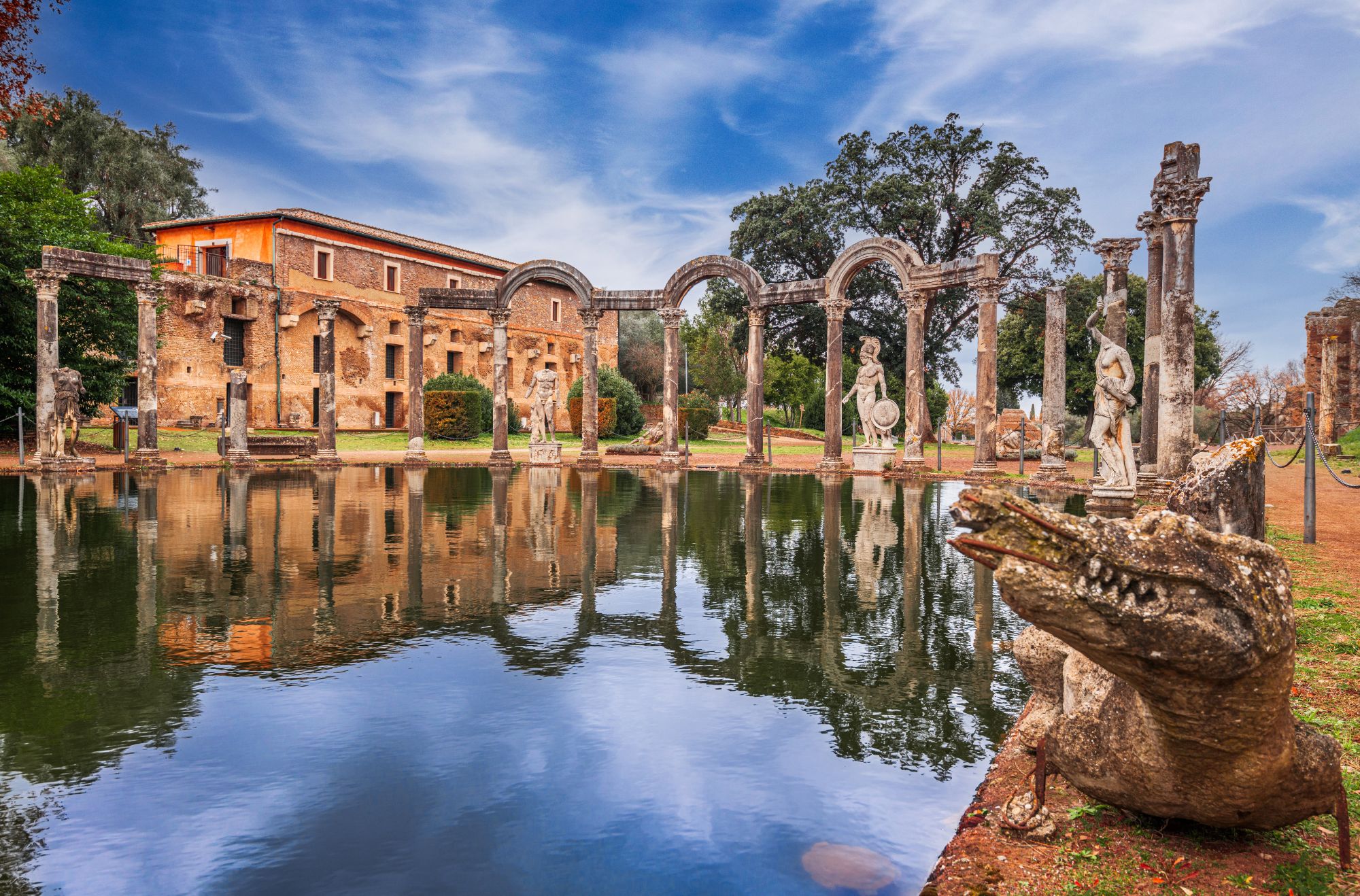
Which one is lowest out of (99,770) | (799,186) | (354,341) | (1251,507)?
(99,770)

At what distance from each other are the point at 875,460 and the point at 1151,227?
28.4 ft

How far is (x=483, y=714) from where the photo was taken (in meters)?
4.18

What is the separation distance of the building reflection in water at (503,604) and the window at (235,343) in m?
27.2

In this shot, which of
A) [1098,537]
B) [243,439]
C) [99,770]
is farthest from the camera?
[243,439]

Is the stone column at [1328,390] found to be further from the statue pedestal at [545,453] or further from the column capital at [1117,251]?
the statue pedestal at [545,453]

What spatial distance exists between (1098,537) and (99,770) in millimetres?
3933

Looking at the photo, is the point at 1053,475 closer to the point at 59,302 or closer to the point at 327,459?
the point at 327,459

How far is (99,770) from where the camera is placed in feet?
11.4

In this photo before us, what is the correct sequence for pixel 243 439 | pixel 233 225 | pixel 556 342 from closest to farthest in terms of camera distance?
pixel 243 439
pixel 233 225
pixel 556 342

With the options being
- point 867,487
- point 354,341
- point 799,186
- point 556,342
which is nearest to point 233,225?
point 354,341

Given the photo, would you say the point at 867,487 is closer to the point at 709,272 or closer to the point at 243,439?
the point at 709,272

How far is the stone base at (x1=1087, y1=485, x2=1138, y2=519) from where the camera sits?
41.7 feet

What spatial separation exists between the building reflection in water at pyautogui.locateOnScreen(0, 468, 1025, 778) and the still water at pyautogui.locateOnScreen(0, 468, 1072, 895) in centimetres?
3

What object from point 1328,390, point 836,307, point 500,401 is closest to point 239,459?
point 500,401
